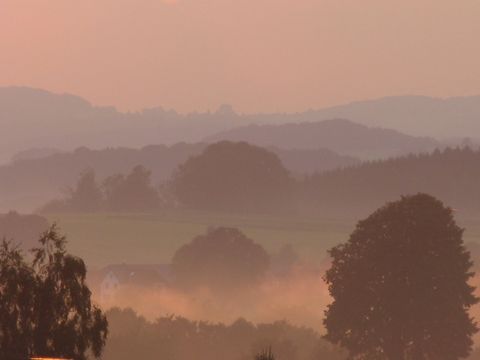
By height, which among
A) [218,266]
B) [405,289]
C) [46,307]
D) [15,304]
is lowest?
[46,307]

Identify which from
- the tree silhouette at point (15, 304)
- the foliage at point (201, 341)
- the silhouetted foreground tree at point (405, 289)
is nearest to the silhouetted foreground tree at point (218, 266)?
the foliage at point (201, 341)

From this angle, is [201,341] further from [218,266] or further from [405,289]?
[218,266]

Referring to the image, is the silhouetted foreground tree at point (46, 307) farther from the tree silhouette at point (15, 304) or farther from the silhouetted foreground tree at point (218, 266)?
the silhouetted foreground tree at point (218, 266)

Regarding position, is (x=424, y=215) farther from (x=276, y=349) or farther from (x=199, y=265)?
(x=199, y=265)

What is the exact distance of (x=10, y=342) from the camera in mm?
51844

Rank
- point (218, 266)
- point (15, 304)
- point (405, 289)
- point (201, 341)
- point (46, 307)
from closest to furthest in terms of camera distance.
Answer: point (15, 304), point (46, 307), point (405, 289), point (201, 341), point (218, 266)

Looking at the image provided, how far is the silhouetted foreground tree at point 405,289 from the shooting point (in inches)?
3708

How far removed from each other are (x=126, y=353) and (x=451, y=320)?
40808mm

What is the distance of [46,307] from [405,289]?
48990 mm

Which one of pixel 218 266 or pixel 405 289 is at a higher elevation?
pixel 218 266

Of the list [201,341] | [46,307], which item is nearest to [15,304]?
[46,307]

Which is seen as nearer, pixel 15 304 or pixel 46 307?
pixel 15 304

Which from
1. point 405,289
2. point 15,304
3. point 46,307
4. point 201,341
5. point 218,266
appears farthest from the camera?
point 218,266

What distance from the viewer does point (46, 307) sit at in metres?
53.5
